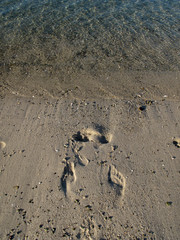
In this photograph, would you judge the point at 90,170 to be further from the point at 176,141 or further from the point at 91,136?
the point at 176,141

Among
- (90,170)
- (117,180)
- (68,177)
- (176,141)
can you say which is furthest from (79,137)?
(176,141)

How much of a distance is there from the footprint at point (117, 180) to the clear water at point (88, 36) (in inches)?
137

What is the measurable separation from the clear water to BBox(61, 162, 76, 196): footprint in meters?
3.21

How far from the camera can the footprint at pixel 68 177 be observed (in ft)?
11.6

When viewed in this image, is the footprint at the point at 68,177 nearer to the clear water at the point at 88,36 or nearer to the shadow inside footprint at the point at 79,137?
the shadow inside footprint at the point at 79,137

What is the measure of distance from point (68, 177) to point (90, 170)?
409mm

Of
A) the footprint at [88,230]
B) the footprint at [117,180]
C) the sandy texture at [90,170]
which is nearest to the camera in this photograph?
the footprint at [88,230]

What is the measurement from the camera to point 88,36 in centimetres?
764

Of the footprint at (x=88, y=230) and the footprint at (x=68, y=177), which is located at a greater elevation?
the footprint at (x=68, y=177)

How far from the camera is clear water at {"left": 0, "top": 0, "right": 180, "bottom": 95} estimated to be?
6527 millimetres

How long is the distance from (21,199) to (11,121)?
1.87 m

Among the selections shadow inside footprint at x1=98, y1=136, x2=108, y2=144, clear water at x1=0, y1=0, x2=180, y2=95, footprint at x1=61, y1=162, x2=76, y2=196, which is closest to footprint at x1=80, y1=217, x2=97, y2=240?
footprint at x1=61, y1=162, x2=76, y2=196

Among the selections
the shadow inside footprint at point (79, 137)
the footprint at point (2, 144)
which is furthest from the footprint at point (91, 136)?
the footprint at point (2, 144)

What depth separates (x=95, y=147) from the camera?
4.07m
